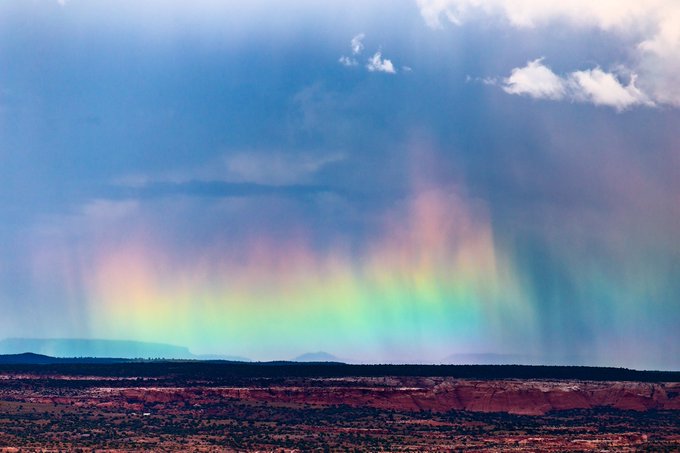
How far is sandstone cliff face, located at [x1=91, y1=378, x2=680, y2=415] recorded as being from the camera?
114 metres

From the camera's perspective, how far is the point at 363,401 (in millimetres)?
118562

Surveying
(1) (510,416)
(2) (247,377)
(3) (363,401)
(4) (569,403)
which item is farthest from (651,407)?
(2) (247,377)

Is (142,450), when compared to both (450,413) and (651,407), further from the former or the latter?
(651,407)

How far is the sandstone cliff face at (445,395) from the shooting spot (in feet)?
374

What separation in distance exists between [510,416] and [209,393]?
37830 mm

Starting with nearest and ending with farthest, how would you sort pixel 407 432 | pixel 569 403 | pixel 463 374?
pixel 407 432 → pixel 569 403 → pixel 463 374

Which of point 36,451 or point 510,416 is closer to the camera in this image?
point 36,451

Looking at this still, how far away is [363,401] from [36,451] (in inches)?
1905

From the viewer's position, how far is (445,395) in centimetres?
12331

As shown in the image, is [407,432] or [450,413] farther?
[450,413]

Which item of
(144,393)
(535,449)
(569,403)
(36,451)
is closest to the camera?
(36,451)

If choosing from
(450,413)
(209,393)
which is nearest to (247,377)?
(209,393)

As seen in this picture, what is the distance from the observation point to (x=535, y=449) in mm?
88875

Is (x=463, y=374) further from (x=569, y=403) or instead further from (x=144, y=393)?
(x=144, y=393)
